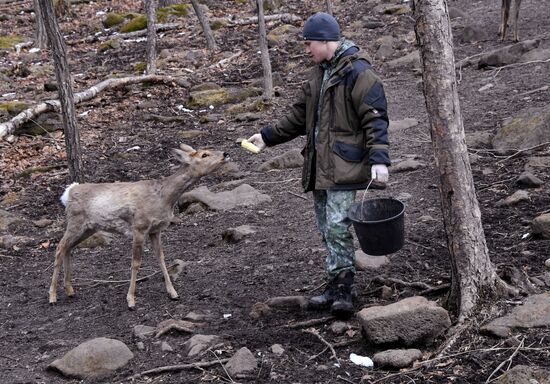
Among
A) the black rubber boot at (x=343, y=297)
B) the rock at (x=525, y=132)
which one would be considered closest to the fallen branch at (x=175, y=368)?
the black rubber boot at (x=343, y=297)

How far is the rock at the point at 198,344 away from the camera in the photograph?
5.76 m

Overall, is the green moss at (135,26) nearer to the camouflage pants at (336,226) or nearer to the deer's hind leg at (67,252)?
the deer's hind leg at (67,252)

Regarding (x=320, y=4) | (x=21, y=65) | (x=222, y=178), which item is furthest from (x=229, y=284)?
(x=320, y=4)

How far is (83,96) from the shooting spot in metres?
15.3

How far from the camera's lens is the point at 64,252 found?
7719 mm

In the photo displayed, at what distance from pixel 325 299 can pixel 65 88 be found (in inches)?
225

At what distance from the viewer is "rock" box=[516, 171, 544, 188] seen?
8.38 meters

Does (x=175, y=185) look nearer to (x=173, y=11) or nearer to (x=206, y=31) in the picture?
(x=206, y=31)

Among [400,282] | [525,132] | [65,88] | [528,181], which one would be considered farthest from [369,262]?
[65,88]

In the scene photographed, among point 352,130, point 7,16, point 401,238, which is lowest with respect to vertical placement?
point 7,16

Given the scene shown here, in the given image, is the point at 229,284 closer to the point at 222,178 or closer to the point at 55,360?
the point at 55,360

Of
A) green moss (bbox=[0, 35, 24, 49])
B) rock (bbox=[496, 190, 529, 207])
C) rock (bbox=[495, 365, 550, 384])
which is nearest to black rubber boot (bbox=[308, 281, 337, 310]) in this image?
rock (bbox=[495, 365, 550, 384])

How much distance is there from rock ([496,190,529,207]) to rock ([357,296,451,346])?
2.98 m

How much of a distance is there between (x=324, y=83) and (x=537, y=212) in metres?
2.90
